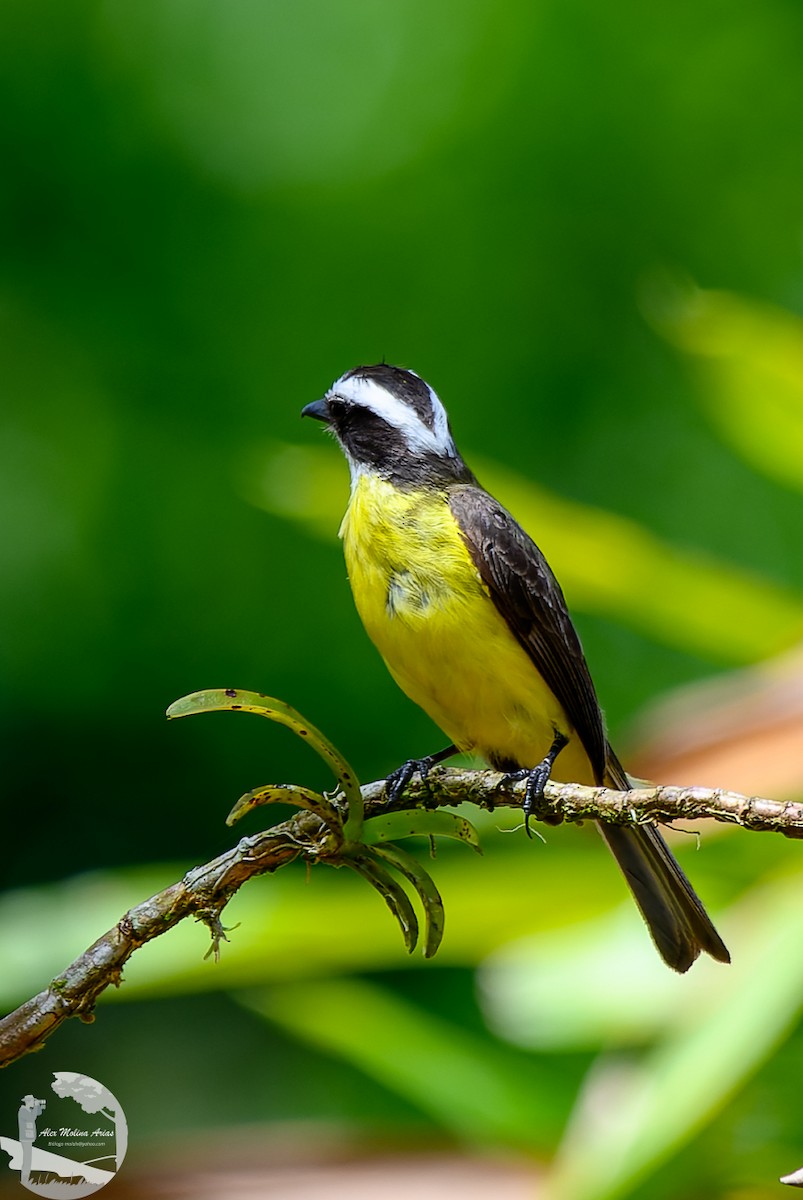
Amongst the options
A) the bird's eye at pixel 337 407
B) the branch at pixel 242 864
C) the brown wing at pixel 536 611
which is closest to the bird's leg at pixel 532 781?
the branch at pixel 242 864

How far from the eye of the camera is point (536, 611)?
1900mm

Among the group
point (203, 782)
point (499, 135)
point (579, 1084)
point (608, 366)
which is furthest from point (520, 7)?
point (579, 1084)

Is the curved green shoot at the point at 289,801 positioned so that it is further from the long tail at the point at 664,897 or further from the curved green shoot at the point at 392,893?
the long tail at the point at 664,897

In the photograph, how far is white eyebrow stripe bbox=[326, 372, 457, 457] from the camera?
200 cm

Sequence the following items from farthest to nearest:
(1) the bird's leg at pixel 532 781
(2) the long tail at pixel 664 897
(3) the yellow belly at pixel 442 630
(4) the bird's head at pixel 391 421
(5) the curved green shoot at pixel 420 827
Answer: (4) the bird's head at pixel 391 421 < (3) the yellow belly at pixel 442 630 < (2) the long tail at pixel 664 897 < (1) the bird's leg at pixel 532 781 < (5) the curved green shoot at pixel 420 827

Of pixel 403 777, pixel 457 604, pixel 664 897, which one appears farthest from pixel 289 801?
pixel 457 604

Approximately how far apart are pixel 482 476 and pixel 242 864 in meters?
1.78

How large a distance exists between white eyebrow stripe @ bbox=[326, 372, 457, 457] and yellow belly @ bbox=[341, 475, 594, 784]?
0.31ft

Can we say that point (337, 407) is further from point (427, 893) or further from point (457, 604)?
point (427, 893)

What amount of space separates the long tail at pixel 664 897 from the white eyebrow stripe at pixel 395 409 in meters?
0.60

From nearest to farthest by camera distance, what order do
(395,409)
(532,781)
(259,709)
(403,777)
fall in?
Result: (259,709) → (532,781) → (403,777) → (395,409)

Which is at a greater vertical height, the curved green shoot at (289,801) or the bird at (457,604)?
the bird at (457,604)

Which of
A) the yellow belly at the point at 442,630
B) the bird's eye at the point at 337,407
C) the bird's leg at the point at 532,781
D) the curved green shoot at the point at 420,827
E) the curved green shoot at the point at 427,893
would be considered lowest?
the curved green shoot at the point at 427,893

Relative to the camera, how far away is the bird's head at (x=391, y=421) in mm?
1999
